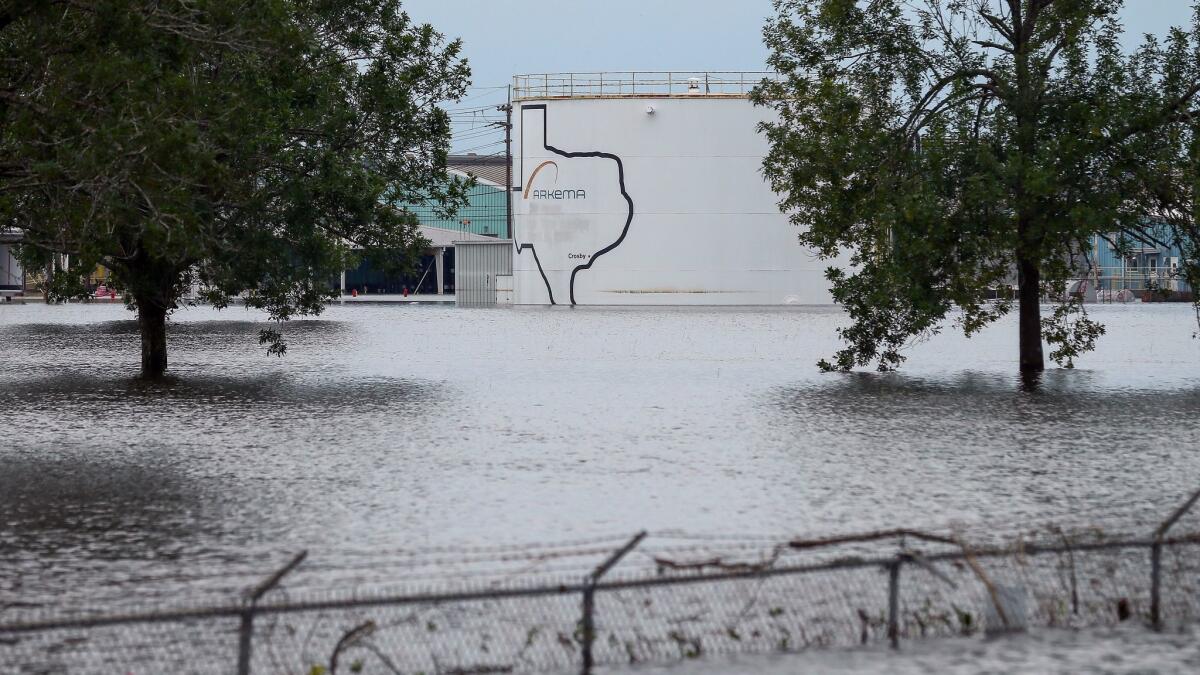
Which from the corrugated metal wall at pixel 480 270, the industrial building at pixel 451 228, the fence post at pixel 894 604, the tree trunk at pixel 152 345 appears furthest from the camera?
the industrial building at pixel 451 228

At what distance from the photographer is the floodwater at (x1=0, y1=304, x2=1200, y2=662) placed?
1262 cm

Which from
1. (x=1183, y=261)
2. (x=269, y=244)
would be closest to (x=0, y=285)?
(x=269, y=244)

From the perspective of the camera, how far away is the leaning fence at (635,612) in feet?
27.1

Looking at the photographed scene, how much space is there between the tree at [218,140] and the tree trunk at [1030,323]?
11.2 metres

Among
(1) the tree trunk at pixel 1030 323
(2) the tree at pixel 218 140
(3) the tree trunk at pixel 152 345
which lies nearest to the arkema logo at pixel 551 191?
(2) the tree at pixel 218 140

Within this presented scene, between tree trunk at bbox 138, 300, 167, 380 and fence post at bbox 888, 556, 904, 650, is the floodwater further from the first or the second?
fence post at bbox 888, 556, 904, 650

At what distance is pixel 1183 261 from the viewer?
26047mm

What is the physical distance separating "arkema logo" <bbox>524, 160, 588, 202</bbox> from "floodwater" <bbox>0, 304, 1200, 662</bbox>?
29236 mm

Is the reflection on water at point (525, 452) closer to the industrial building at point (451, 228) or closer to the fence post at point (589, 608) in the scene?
the fence post at point (589, 608)

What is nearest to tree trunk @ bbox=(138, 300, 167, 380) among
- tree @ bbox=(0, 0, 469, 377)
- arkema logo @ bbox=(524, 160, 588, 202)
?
tree @ bbox=(0, 0, 469, 377)

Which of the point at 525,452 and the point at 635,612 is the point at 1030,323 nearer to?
the point at 525,452

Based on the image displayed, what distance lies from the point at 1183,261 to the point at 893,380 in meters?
5.98

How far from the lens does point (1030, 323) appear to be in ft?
100

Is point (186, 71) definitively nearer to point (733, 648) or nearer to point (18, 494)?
point (18, 494)
